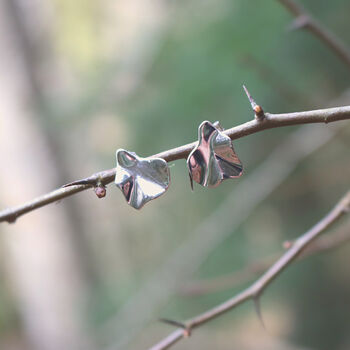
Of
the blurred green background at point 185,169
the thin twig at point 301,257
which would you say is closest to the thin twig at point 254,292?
the thin twig at point 301,257

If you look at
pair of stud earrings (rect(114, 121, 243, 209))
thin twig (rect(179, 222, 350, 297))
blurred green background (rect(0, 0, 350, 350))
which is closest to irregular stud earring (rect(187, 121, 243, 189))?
pair of stud earrings (rect(114, 121, 243, 209))

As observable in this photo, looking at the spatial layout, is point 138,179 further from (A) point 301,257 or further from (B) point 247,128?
(A) point 301,257

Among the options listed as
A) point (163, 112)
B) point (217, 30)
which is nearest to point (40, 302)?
point (163, 112)

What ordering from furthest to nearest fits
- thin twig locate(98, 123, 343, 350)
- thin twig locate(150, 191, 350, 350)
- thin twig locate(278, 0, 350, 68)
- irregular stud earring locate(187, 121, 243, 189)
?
thin twig locate(98, 123, 343, 350), thin twig locate(278, 0, 350, 68), thin twig locate(150, 191, 350, 350), irregular stud earring locate(187, 121, 243, 189)

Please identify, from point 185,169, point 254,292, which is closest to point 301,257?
point 254,292

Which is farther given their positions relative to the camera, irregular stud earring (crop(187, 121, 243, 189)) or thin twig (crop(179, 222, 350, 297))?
thin twig (crop(179, 222, 350, 297))

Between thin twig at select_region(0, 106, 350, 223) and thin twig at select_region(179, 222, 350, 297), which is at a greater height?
thin twig at select_region(0, 106, 350, 223)

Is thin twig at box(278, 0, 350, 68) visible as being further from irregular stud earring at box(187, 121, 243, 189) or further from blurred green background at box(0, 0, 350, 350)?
irregular stud earring at box(187, 121, 243, 189)

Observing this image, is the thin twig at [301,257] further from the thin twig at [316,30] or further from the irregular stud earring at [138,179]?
the irregular stud earring at [138,179]
